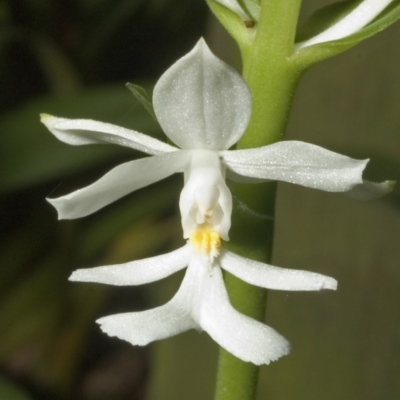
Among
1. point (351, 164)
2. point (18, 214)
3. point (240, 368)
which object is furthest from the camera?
point (18, 214)

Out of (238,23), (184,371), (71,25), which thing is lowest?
(184,371)

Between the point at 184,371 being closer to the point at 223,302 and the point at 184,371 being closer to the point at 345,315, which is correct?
the point at 345,315

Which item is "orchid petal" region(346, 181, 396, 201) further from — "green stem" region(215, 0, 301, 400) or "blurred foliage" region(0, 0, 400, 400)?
"blurred foliage" region(0, 0, 400, 400)

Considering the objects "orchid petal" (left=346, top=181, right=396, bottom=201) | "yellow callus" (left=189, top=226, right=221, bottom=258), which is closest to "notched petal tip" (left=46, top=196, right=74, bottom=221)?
"yellow callus" (left=189, top=226, right=221, bottom=258)

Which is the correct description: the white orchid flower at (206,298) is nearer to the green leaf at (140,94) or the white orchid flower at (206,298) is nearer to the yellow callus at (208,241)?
the yellow callus at (208,241)

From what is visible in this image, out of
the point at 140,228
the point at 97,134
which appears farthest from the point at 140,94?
the point at 140,228

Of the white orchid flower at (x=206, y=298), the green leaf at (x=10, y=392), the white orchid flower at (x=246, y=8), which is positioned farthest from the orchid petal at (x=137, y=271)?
the green leaf at (x=10, y=392)

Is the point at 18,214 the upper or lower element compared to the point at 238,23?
lower

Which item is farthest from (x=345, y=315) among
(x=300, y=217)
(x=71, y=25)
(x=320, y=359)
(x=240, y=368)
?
(x=71, y=25)

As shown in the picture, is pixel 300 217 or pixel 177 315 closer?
pixel 177 315
